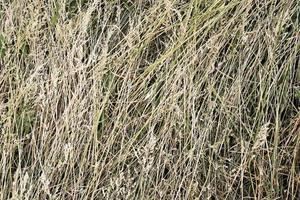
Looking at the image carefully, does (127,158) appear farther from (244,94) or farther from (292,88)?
(292,88)

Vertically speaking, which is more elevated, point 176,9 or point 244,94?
point 176,9

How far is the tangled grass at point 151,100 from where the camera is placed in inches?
82.4

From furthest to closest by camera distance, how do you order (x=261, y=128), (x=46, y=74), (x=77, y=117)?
1. (x=46, y=74)
2. (x=77, y=117)
3. (x=261, y=128)

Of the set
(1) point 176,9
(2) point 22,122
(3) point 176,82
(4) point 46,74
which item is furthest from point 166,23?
(2) point 22,122

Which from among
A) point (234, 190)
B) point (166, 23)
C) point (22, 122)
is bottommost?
point (234, 190)

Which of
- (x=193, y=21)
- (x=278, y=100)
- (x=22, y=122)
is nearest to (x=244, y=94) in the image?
(x=278, y=100)

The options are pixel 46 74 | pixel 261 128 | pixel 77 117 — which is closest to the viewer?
pixel 261 128

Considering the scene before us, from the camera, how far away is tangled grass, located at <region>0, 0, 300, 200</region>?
2.09 metres

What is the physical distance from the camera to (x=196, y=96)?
2.21 metres

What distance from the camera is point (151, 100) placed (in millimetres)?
2236

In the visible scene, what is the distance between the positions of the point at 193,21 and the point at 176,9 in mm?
A: 96

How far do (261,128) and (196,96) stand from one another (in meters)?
0.27

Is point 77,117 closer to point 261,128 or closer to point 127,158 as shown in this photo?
point 127,158

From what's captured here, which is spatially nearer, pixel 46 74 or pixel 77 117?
pixel 77 117
